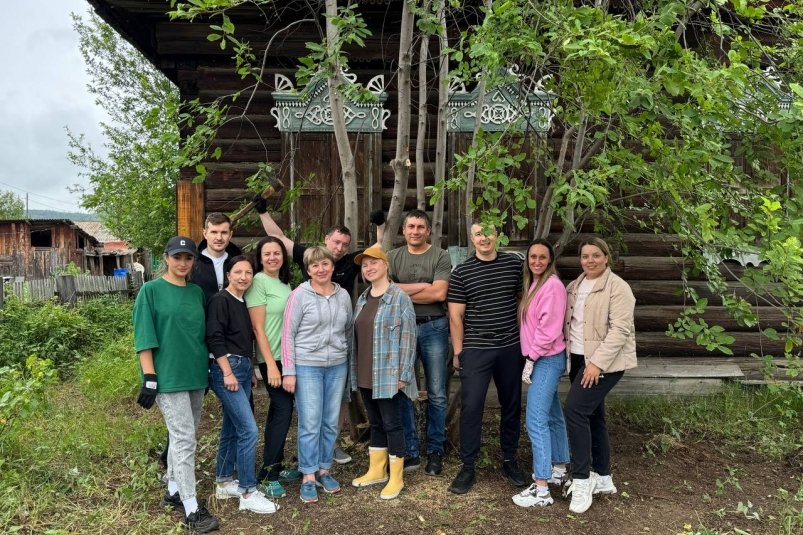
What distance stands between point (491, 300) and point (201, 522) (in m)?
2.22

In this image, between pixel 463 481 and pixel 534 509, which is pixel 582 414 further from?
pixel 463 481

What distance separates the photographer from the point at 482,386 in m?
3.72

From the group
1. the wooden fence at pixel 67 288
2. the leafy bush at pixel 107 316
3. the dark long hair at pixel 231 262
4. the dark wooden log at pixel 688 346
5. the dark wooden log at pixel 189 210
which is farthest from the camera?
the wooden fence at pixel 67 288

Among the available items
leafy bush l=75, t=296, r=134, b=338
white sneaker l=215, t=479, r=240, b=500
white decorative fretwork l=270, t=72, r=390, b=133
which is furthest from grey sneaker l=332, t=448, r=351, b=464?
leafy bush l=75, t=296, r=134, b=338

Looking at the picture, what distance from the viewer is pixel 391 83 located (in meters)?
6.09

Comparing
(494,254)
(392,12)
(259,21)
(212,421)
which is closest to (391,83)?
(392,12)

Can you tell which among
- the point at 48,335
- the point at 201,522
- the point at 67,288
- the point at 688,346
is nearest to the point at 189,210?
the point at 201,522

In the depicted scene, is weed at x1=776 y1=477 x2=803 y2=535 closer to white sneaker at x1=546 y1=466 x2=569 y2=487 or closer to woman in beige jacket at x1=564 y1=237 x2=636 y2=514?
woman in beige jacket at x1=564 y1=237 x2=636 y2=514

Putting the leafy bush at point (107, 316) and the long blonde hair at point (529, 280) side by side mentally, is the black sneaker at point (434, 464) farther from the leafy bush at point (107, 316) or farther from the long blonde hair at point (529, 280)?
the leafy bush at point (107, 316)

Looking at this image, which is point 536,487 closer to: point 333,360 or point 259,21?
point 333,360

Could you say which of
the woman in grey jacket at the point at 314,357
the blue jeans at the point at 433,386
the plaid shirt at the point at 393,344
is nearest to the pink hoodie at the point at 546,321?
the blue jeans at the point at 433,386

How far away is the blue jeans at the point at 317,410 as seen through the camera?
3598 mm

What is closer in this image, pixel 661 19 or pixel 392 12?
pixel 661 19

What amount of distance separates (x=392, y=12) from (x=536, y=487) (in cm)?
485
